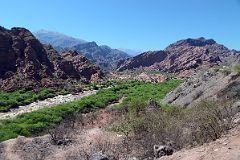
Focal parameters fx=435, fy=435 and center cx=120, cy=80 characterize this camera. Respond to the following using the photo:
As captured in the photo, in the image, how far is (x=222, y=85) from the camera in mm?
30797

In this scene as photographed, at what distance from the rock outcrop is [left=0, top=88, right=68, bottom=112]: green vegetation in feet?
11.2

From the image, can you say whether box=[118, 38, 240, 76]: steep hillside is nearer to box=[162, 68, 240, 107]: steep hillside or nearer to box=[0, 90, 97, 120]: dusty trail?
box=[0, 90, 97, 120]: dusty trail

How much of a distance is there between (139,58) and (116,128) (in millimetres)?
148872

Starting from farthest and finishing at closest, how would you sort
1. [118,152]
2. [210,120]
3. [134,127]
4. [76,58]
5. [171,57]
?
1. [171,57]
2. [76,58]
3. [134,127]
4. [118,152]
5. [210,120]

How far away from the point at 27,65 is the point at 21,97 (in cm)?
1465

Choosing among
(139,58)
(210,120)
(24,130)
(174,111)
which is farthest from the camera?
(139,58)

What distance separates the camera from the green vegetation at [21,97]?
1823 inches

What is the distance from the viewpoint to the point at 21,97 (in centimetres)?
5128

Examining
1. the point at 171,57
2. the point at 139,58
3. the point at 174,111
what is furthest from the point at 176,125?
the point at 139,58

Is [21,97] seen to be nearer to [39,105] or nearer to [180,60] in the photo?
[39,105]

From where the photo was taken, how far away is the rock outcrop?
62244 millimetres

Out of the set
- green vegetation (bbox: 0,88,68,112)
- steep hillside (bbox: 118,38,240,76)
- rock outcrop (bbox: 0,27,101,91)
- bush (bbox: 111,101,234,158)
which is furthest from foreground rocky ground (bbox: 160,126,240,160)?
steep hillside (bbox: 118,38,240,76)

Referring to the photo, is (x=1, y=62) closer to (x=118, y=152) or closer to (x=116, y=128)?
(x=116, y=128)

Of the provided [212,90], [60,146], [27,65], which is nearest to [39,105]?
[27,65]
